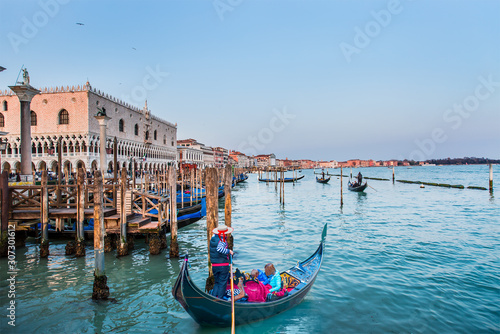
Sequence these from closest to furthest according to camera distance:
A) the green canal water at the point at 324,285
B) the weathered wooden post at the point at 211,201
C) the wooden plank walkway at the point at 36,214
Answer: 1. the green canal water at the point at 324,285
2. the weathered wooden post at the point at 211,201
3. the wooden plank walkway at the point at 36,214

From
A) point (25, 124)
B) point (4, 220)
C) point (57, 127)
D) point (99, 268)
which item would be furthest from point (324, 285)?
point (57, 127)

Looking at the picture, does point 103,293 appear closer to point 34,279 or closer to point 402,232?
point 34,279

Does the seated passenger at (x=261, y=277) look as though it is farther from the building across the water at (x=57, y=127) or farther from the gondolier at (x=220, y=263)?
the building across the water at (x=57, y=127)

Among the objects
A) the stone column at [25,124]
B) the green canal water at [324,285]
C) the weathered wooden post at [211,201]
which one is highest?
the stone column at [25,124]

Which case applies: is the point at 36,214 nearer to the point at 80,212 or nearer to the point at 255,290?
the point at 80,212

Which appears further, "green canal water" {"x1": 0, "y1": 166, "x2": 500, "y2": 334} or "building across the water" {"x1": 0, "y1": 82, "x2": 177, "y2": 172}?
"building across the water" {"x1": 0, "y1": 82, "x2": 177, "y2": 172}

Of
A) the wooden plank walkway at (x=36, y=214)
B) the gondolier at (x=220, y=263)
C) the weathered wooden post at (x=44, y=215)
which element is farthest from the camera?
the wooden plank walkway at (x=36, y=214)

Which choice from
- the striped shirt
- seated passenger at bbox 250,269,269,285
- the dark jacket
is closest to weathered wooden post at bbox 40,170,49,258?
the dark jacket

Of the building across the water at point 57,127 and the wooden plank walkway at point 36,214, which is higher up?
the building across the water at point 57,127

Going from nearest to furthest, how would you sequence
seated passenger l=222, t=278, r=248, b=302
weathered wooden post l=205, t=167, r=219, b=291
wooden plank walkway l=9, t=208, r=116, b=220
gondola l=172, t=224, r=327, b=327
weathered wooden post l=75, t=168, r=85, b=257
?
1. gondola l=172, t=224, r=327, b=327
2. seated passenger l=222, t=278, r=248, b=302
3. weathered wooden post l=205, t=167, r=219, b=291
4. weathered wooden post l=75, t=168, r=85, b=257
5. wooden plank walkway l=9, t=208, r=116, b=220

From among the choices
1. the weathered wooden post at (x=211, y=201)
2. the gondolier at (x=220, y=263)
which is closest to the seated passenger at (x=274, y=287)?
the gondolier at (x=220, y=263)

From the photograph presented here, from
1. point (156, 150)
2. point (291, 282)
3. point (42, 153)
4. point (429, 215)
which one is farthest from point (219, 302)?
point (156, 150)

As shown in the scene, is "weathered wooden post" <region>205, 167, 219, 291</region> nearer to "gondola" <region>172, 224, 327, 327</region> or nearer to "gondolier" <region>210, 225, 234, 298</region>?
"gondolier" <region>210, 225, 234, 298</region>

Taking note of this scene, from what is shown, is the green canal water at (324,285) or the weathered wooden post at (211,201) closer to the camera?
the green canal water at (324,285)
